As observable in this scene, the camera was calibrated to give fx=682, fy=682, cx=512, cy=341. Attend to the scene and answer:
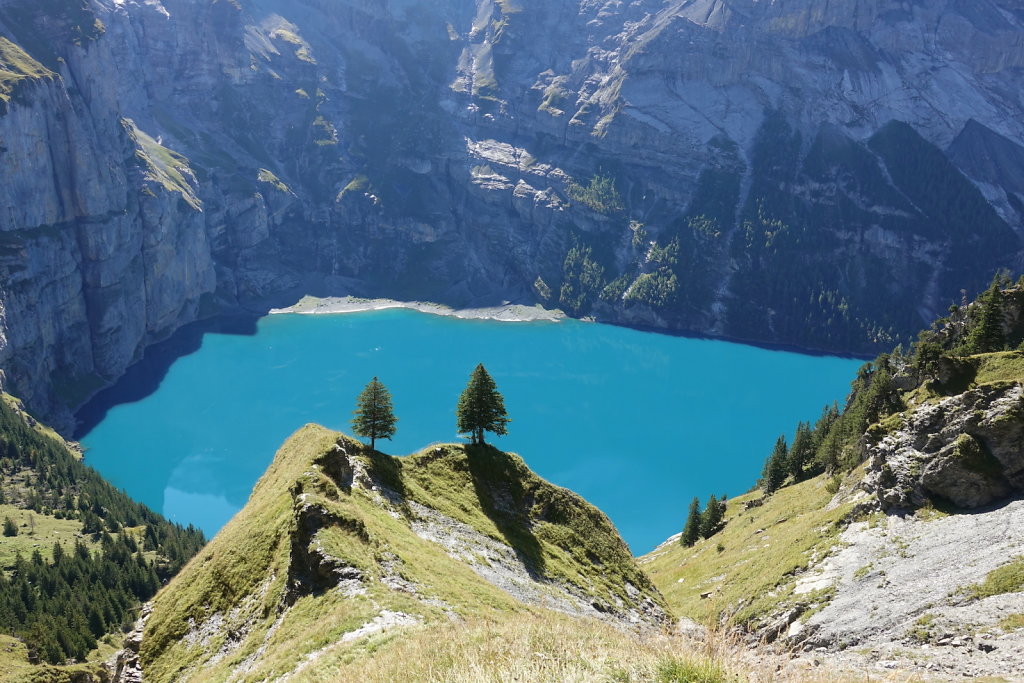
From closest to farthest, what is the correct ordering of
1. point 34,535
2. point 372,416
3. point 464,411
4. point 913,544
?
point 913,544 < point 372,416 < point 464,411 < point 34,535

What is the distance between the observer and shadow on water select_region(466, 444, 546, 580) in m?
44.8

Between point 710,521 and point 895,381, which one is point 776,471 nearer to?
point 710,521

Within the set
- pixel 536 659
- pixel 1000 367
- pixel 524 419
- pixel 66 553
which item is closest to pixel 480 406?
pixel 536 659

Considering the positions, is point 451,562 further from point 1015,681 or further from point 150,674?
point 1015,681

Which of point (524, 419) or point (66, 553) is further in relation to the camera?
point (524, 419)

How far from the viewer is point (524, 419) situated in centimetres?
14850

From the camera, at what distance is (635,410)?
157500mm

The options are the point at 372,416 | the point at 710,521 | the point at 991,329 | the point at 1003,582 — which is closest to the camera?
the point at 1003,582

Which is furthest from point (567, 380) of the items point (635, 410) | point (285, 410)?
point (285, 410)

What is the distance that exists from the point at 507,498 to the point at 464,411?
24.3 ft

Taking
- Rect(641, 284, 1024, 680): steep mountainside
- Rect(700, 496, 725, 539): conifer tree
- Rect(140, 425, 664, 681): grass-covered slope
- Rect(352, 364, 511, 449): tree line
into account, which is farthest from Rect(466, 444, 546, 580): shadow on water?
Rect(700, 496, 725, 539): conifer tree

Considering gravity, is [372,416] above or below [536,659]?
above

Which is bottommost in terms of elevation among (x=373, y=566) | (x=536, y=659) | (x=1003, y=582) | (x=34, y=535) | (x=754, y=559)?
(x=536, y=659)

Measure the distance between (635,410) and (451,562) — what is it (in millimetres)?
124633
